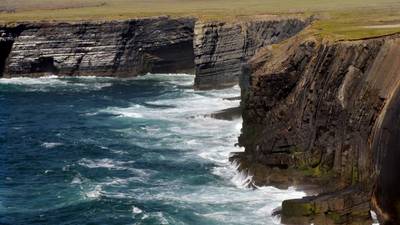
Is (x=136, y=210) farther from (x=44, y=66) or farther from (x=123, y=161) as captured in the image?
(x=44, y=66)

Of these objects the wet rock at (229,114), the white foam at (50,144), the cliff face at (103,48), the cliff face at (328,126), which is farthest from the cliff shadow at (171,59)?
the cliff face at (328,126)

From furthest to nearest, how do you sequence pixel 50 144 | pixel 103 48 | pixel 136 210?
pixel 103 48 → pixel 50 144 → pixel 136 210

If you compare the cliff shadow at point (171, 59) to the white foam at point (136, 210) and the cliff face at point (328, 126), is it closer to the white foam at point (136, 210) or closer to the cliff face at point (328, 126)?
the cliff face at point (328, 126)

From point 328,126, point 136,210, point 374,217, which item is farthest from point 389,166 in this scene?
point 136,210

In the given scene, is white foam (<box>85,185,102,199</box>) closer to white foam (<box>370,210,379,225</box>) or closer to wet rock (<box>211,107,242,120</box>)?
white foam (<box>370,210,379,225</box>)

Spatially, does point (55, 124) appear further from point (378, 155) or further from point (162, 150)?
point (378, 155)

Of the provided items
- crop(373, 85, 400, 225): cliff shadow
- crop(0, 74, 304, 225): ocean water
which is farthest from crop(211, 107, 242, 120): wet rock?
crop(373, 85, 400, 225): cliff shadow

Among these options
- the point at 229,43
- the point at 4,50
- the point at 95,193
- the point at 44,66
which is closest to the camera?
the point at 95,193

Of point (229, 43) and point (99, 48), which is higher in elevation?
point (229, 43)
